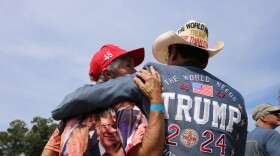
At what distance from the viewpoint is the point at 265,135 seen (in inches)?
226

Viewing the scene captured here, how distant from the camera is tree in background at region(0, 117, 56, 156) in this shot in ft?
133

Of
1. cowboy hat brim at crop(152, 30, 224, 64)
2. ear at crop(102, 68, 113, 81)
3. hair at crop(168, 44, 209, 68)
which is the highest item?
cowboy hat brim at crop(152, 30, 224, 64)

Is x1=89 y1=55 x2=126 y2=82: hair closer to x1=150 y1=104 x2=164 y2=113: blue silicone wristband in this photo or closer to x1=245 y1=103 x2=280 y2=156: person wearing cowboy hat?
x1=150 y1=104 x2=164 y2=113: blue silicone wristband

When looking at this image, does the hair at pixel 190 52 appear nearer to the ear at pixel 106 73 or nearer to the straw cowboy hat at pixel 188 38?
the straw cowboy hat at pixel 188 38

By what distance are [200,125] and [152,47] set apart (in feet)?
3.15

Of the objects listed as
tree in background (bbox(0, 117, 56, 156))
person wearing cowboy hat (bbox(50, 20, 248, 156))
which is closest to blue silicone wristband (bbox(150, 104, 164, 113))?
person wearing cowboy hat (bbox(50, 20, 248, 156))

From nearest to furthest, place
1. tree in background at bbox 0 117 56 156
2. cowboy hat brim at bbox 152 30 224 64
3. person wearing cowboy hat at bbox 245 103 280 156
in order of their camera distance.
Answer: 1. cowboy hat brim at bbox 152 30 224 64
2. person wearing cowboy hat at bbox 245 103 280 156
3. tree in background at bbox 0 117 56 156

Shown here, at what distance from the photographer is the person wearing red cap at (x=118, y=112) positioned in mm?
2260

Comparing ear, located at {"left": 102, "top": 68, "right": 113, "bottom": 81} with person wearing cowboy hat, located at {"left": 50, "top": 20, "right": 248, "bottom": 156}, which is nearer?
person wearing cowboy hat, located at {"left": 50, "top": 20, "right": 248, "bottom": 156}

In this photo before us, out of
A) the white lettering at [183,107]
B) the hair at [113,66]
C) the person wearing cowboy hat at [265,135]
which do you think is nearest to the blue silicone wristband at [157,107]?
the white lettering at [183,107]

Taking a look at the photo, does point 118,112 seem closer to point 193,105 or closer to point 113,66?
point 193,105

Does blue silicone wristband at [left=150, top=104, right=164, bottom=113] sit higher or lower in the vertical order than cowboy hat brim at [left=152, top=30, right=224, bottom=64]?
lower

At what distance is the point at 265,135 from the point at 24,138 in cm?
3831

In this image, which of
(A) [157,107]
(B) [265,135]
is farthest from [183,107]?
(B) [265,135]
